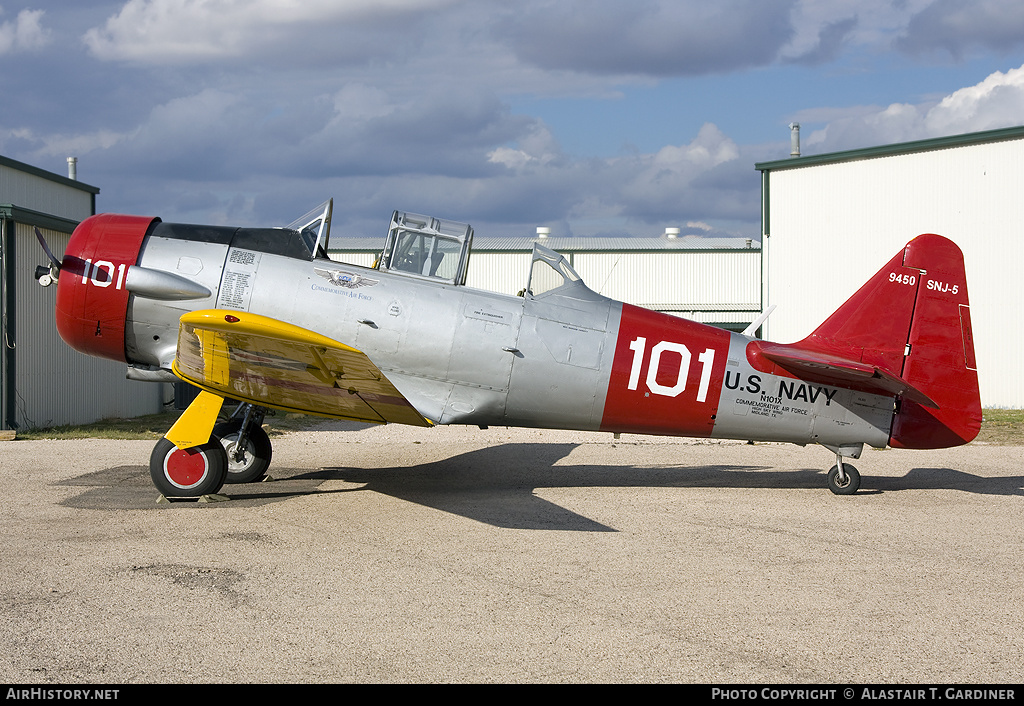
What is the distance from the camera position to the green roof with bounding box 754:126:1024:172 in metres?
19.1

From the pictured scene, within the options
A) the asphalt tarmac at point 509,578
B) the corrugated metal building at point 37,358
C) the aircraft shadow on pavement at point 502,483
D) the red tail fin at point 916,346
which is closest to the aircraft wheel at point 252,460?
the aircraft shadow on pavement at point 502,483

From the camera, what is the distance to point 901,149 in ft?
66.9

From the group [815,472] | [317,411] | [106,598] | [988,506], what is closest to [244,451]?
[317,411]

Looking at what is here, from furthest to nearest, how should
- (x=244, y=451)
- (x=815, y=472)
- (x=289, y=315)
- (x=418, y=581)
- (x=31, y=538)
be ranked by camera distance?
(x=815, y=472)
(x=244, y=451)
(x=289, y=315)
(x=31, y=538)
(x=418, y=581)

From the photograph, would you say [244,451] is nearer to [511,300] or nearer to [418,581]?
[511,300]

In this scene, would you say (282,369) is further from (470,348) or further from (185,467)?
(470,348)

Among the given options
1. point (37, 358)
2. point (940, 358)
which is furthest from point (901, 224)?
point (37, 358)

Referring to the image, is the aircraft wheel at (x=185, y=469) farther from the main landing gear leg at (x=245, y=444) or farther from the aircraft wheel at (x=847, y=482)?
the aircraft wheel at (x=847, y=482)

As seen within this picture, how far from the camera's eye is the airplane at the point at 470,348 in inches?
310

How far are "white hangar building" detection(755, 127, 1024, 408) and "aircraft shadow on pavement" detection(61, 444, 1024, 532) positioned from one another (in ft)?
34.3

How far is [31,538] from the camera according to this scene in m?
6.50

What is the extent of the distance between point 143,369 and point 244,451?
1.33 metres

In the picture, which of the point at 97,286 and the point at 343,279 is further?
the point at 343,279

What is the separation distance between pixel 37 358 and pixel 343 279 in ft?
33.8
